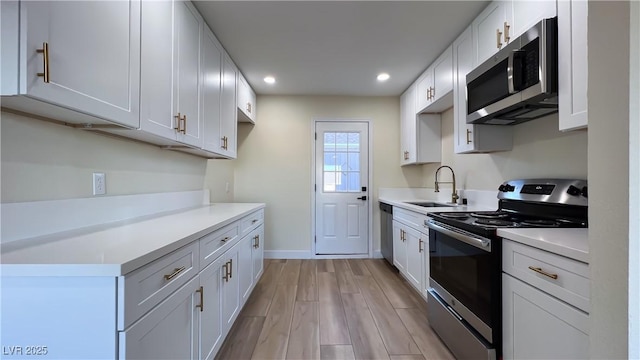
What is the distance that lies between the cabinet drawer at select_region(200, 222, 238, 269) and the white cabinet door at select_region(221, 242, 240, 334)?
0.29 feet

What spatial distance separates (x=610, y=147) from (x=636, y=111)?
8 cm

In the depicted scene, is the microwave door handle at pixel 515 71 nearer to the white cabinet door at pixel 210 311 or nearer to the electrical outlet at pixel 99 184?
the white cabinet door at pixel 210 311

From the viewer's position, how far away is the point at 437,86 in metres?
2.59

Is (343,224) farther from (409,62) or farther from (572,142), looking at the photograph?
Result: (572,142)

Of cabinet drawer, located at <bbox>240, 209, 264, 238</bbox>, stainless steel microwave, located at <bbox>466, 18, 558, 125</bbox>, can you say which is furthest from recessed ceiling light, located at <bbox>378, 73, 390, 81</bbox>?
cabinet drawer, located at <bbox>240, 209, 264, 238</bbox>

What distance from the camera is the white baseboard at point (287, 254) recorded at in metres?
3.71

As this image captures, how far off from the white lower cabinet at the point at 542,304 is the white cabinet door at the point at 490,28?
1369 millimetres

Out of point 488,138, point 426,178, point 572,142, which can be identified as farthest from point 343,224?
point 572,142

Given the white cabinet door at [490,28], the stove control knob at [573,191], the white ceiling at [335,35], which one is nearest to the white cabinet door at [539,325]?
the stove control knob at [573,191]

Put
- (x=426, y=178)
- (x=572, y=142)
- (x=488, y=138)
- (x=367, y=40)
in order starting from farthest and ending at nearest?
(x=426, y=178) < (x=367, y=40) < (x=488, y=138) < (x=572, y=142)

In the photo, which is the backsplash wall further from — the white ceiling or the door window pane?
the door window pane

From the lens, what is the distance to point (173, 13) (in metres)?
1.57

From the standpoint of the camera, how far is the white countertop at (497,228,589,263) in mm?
945

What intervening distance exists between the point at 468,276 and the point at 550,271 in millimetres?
510
